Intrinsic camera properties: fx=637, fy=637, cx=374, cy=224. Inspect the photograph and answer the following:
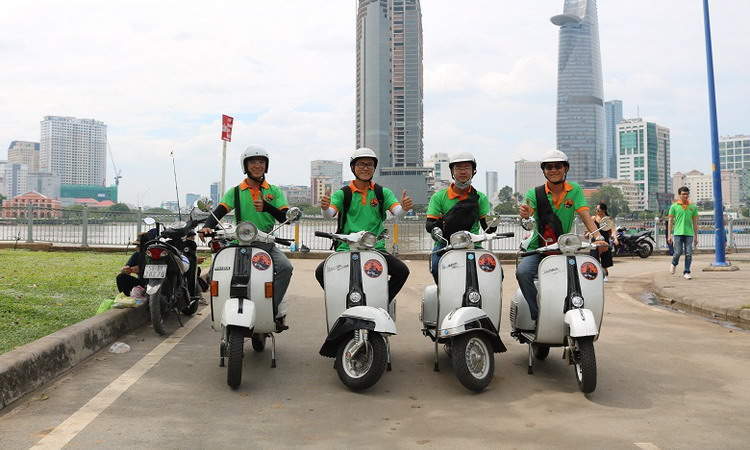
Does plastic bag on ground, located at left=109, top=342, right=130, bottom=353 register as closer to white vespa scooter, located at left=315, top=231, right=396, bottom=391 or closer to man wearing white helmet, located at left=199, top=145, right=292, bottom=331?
man wearing white helmet, located at left=199, top=145, right=292, bottom=331

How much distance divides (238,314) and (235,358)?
0.33 metres

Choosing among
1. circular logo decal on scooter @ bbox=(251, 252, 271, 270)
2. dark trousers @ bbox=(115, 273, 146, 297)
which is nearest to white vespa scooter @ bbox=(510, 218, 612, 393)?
circular logo decal on scooter @ bbox=(251, 252, 271, 270)

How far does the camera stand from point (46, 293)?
7844mm

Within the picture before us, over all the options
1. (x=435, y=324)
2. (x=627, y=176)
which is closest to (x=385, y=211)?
(x=435, y=324)

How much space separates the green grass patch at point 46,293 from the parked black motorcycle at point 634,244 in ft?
47.1

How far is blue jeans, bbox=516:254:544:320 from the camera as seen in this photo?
501 cm

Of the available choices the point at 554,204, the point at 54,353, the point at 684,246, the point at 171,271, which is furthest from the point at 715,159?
the point at 54,353

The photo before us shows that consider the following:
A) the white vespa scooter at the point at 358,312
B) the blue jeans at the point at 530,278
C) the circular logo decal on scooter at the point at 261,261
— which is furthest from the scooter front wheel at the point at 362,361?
the blue jeans at the point at 530,278

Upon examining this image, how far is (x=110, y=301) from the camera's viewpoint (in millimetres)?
6656

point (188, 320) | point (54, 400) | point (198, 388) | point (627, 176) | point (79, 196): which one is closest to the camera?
point (54, 400)

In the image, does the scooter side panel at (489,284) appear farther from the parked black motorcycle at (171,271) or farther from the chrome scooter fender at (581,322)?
the parked black motorcycle at (171,271)

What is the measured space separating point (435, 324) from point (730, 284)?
24.9ft

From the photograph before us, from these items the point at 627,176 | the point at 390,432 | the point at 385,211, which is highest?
the point at 627,176

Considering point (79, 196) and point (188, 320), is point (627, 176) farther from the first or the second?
point (188, 320)
